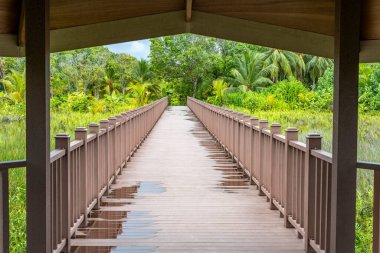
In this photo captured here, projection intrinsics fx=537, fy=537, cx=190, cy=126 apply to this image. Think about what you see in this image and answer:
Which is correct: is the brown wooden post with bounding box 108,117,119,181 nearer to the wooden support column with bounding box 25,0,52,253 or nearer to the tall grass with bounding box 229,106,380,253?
the tall grass with bounding box 229,106,380,253

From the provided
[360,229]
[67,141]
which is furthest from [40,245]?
[360,229]

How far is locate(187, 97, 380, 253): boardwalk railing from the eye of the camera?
171 inches

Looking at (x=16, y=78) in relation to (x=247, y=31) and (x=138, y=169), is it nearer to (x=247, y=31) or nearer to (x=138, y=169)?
(x=138, y=169)

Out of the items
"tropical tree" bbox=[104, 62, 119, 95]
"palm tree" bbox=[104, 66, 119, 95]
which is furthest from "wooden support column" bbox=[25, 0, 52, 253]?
"tropical tree" bbox=[104, 62, 119, 95]

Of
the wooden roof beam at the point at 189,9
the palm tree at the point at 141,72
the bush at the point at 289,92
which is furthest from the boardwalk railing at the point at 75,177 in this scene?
the palm tree at the point at 141,72

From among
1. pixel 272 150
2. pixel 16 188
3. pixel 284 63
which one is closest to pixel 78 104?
pixel 284 63

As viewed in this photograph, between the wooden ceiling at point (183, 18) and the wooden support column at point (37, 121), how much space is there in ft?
1.62

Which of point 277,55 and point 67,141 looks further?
point 277,55

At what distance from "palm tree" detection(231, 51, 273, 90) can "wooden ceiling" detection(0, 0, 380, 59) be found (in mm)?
33790

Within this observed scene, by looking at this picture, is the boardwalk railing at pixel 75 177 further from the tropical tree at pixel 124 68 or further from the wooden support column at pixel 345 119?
the tropical tree at pixel 124 68

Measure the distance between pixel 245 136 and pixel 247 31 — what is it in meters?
3.84

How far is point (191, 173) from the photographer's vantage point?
10.3 m

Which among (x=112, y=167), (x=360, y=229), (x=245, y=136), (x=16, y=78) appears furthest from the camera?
(x=16, y=78)

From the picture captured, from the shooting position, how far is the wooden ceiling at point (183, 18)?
457cm
